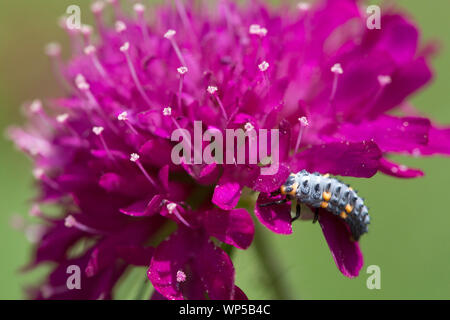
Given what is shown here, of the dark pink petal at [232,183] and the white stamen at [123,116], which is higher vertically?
the white stamen at [123,116]

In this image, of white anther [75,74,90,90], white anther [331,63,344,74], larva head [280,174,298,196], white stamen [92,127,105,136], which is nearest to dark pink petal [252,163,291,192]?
larva head [280,174,298,196]

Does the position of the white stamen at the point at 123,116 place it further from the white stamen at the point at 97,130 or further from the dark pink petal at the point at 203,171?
the dark pink petal at the point at 203,171

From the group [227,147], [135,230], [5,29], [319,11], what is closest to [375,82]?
[319,11]

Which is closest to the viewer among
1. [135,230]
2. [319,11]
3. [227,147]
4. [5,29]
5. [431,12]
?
[227,147]

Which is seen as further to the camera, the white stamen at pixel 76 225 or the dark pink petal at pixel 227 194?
the white stamen at pixel 76 225

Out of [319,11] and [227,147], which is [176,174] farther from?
[319,11]

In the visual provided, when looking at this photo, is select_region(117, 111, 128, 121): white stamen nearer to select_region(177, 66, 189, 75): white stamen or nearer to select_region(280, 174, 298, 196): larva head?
select_region(177, 66, 189, 75): white stamen
